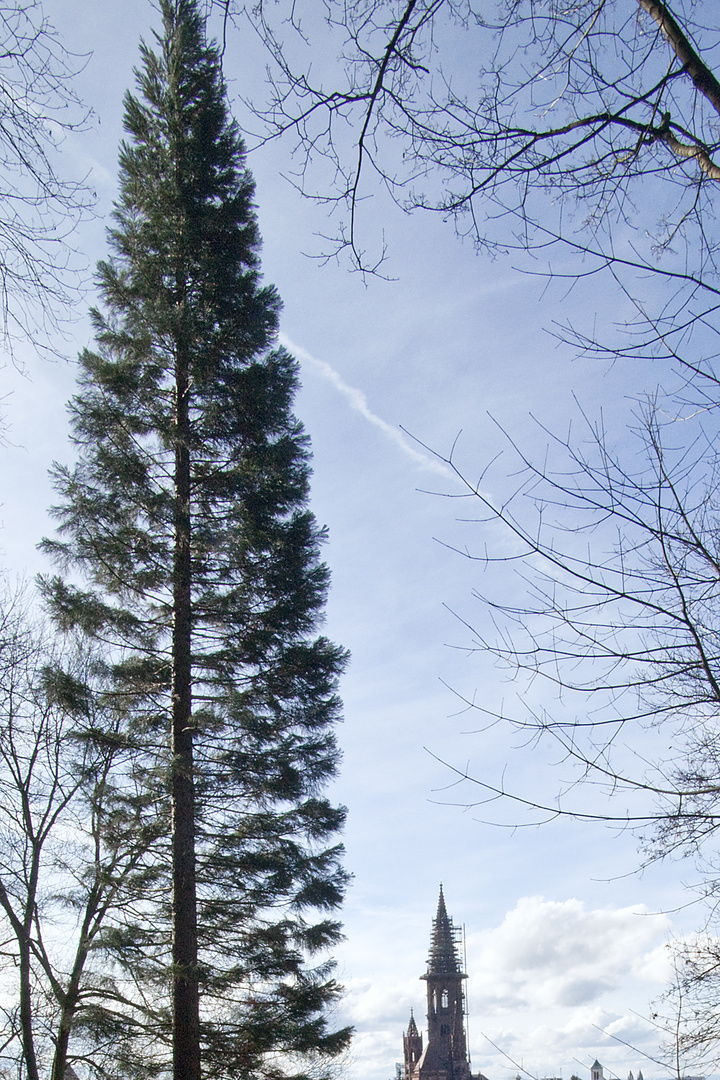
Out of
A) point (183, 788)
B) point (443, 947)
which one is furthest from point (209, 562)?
point (443, 947)

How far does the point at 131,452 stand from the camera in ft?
44.1

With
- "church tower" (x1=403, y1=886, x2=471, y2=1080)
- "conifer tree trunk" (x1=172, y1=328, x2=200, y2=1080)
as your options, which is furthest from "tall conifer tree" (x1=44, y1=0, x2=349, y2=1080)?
"church tower" (x1=403, y1=886, x2=471, y2=1080)

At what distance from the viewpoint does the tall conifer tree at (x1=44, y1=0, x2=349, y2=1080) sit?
12281 millimetres

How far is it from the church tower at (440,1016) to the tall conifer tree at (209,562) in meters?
65.1

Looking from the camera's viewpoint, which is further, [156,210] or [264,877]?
[156,210]

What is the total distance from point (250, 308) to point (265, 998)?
9889mm

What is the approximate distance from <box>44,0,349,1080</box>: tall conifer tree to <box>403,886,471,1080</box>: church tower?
6506 cm

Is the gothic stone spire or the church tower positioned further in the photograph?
the gothic stone spire

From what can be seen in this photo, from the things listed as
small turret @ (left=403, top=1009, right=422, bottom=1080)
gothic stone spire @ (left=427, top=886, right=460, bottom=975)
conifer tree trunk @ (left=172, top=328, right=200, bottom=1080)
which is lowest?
conifer tree trunk @ (left=172, top=328, right=200, bottom=1080)

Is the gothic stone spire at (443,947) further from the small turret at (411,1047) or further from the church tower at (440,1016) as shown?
the small turret at (411,1047)

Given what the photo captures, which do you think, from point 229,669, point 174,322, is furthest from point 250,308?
point 229,669

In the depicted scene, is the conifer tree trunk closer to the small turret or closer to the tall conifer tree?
the tall conifer tree

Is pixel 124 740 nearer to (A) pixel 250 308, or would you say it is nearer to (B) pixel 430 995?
(A) pixel 250 308

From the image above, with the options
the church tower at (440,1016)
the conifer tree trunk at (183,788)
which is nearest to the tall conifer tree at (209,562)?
the conifer tree trunk at (183,788)
